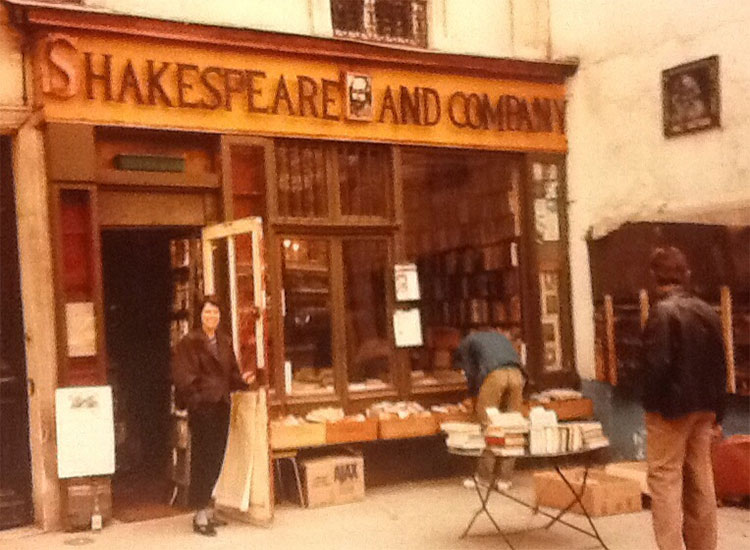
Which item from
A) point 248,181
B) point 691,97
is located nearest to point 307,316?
point 248,181

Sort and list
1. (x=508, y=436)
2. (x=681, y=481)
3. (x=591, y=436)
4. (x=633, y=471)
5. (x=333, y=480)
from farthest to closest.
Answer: (x=333, y=480) → (x=633, y=471) → (x=591, y=436) → (x=508, y=436) → (x=681, y=481)

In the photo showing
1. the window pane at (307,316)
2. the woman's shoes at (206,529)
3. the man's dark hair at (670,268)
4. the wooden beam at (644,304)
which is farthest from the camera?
the wooden beam at (644,304)

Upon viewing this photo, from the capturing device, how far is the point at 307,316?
1030cm

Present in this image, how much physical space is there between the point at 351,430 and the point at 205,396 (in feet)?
6.92

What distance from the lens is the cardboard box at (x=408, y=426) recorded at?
32.6 feet

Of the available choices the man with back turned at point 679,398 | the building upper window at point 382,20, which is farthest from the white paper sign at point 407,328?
the man with back turned at point 679,398

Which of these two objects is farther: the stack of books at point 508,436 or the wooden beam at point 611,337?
the wooden beam at point 611,337

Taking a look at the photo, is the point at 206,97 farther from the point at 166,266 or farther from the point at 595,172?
the point at 595,172

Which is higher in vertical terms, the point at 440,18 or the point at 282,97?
the point at 440,18

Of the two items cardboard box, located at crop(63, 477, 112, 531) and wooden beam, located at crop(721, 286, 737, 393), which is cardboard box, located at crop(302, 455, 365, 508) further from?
wooden beam, located at crop(721, 286, 737, 393)

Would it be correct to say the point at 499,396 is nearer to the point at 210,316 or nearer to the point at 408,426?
the point at 408,426

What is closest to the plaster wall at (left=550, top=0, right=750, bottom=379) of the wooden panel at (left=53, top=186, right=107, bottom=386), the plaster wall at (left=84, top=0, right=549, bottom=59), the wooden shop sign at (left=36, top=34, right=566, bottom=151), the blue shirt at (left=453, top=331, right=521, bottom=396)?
the plaster wall at (left=84, top=0, right=549, bottom=59)

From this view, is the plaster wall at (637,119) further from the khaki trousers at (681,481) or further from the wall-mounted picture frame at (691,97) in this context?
the khaki trousers at (681,481)

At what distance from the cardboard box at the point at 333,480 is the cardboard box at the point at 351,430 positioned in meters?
0.19
